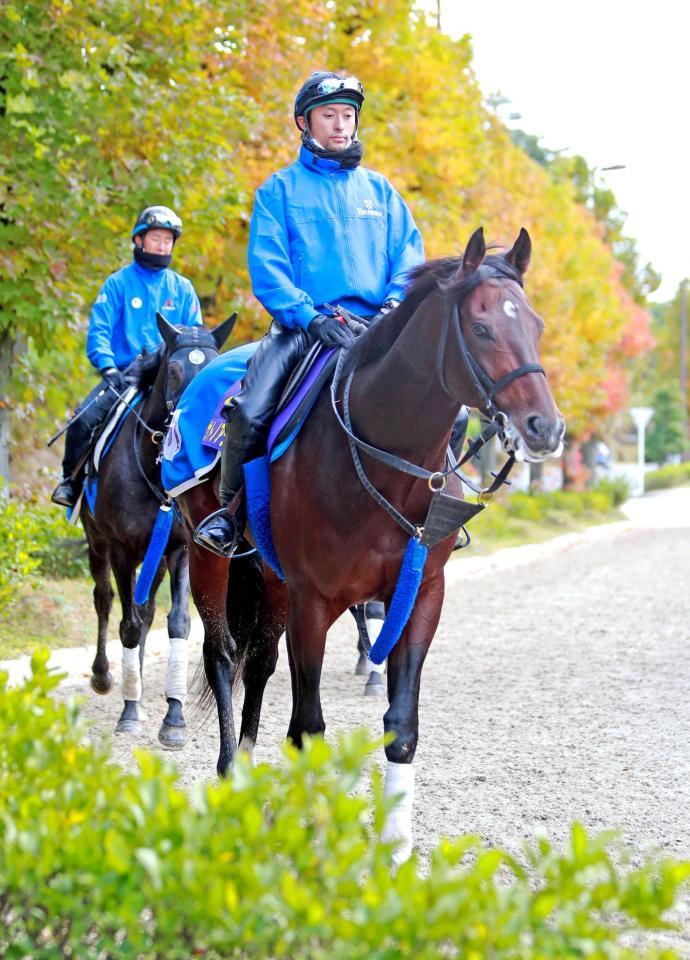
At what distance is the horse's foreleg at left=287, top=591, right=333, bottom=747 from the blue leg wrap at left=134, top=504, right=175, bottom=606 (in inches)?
102

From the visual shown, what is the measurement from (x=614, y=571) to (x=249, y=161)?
7900mm

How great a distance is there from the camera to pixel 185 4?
1179 cm

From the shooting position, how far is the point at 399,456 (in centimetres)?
488

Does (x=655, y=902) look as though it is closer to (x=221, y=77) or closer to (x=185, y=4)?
(x=185, y=4)

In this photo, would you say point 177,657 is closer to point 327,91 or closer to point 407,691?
point 407,691

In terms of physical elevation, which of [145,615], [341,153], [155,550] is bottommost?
[145,615]

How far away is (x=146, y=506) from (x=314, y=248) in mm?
2929

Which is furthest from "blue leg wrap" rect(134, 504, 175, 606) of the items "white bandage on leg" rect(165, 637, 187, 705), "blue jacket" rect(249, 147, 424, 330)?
"blue jacket" rect(249, 147, 424, 330)

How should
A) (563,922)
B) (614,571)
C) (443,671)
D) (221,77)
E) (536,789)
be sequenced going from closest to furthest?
(563,922)
(536,789)
(443,671)
(221,77)
(614,571)

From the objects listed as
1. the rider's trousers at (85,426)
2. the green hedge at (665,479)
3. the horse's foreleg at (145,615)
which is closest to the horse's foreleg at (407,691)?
the horse's foreleg at (145,615)

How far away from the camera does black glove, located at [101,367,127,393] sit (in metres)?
8.23

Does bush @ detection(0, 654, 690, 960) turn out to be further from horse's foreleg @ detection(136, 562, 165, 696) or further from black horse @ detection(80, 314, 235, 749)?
horse's foreleg @ detection(136, 562, 165, 696)

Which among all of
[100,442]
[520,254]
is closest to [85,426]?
[100,442]

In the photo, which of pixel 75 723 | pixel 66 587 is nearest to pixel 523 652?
pixel 66 587
